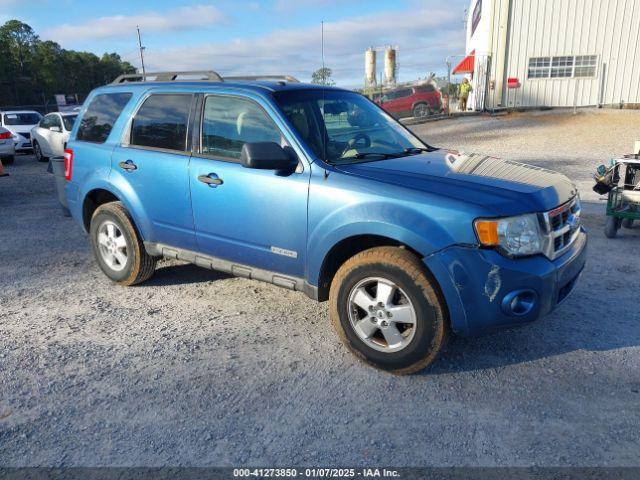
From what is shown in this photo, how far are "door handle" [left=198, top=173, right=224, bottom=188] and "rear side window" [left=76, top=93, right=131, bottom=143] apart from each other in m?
1.46

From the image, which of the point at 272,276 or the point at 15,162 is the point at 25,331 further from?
the point at 15,162

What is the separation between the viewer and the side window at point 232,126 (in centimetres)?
394

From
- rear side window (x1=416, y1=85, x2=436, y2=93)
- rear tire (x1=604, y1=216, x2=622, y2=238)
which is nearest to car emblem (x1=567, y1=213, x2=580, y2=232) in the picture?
rear tire (x1=604, y1=216, x2=622, y2=238)

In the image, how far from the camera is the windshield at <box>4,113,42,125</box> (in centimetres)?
1779

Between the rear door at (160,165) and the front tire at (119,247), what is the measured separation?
25 centimetres

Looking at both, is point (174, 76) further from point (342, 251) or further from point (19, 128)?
point (19, 128)

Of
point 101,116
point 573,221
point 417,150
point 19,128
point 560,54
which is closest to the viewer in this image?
point 573,221

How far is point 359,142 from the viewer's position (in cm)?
417

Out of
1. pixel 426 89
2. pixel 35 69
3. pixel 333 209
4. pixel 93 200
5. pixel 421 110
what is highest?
pixel 35 69

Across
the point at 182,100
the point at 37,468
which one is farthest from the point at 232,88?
the point at 37,468

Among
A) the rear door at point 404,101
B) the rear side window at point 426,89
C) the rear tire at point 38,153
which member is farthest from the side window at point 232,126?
the rear side window at point 426,89

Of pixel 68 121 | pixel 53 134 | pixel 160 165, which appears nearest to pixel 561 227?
pixel 160 165

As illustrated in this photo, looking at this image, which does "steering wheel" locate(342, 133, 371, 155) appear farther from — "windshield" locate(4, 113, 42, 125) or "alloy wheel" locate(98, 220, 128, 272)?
"windshield" locate(4, 113, 42, 125)

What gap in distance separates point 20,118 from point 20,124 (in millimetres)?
289
